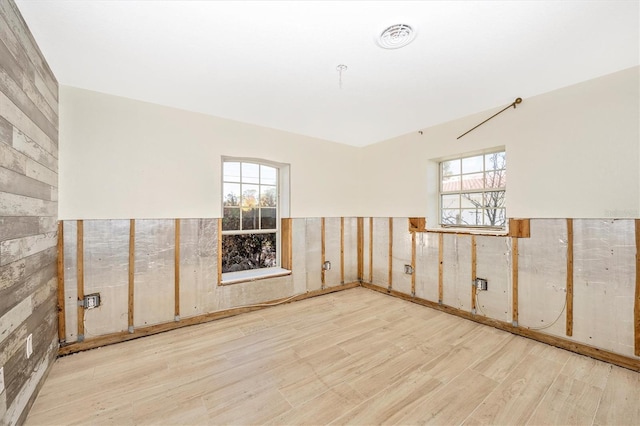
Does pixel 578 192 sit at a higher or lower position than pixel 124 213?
higher

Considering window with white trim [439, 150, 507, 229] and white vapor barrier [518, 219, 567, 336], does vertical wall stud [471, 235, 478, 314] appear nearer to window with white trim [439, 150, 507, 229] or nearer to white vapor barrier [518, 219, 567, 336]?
window with white trim [439, 150, 507, 229]

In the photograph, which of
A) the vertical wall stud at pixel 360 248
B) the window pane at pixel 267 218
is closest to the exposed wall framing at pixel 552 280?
the vertical wall stud at pixel 360 248

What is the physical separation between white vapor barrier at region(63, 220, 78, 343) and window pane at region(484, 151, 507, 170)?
4.76m

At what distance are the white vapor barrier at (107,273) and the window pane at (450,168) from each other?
417 centimetres

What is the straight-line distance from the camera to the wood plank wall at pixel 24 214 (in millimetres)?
1554

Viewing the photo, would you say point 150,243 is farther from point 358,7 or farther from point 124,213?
point 358,7

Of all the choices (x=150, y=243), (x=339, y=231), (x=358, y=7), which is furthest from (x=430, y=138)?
(x=150, y=243)

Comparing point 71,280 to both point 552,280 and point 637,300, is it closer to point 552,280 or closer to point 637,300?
point 552,280

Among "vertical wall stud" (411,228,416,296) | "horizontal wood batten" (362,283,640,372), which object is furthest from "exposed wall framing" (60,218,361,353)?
"horizontal wood batten" (362,283,640,372)

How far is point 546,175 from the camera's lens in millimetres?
2861

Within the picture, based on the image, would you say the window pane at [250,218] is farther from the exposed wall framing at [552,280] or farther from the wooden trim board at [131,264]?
the exposed wall framing at [552,280]

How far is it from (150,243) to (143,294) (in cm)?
57

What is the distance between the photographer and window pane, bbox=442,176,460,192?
3871mm

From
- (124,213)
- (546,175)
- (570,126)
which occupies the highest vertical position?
(570,126)
